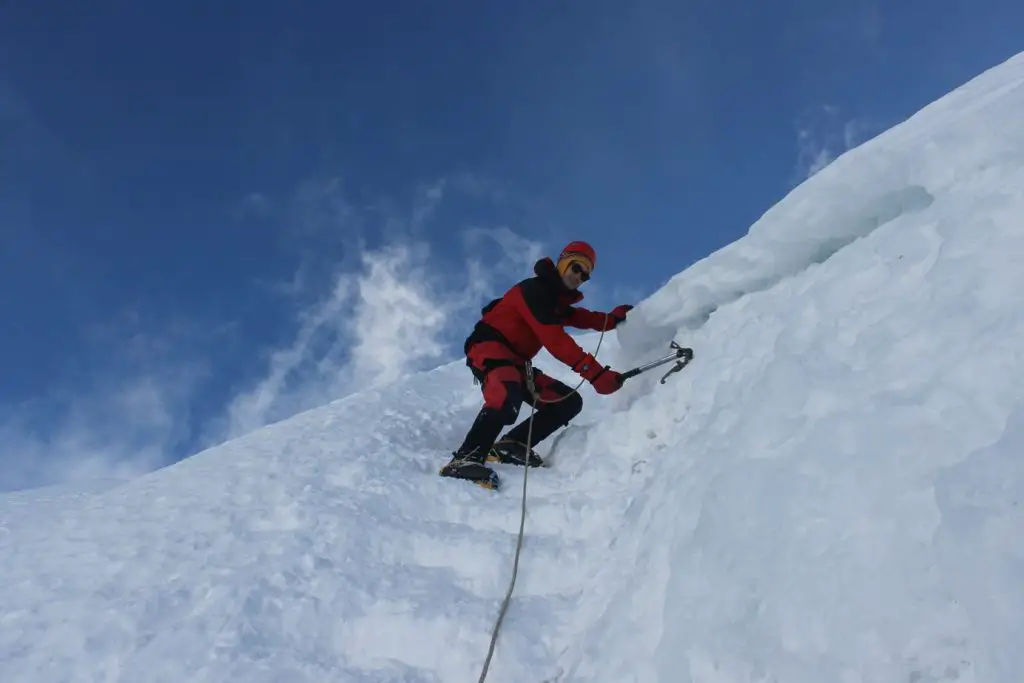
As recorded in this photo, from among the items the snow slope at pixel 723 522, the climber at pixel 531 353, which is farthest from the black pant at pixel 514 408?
the snow slope at pixel 723 522

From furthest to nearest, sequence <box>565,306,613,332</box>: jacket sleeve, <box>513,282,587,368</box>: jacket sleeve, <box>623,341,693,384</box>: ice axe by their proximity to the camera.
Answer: <box>565,306,613,332</box>: jacket sleeve < <box>513,282,587,368</box>: jacket sleeve < <box>623,341,693,384</box>: ice axe

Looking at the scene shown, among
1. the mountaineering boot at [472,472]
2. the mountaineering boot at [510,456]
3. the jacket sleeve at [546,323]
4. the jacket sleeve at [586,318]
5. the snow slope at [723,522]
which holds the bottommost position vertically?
the snow slope at [723,522]

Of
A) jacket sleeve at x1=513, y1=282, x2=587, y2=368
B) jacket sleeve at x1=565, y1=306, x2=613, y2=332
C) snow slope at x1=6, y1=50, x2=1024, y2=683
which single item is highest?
jacket sleeve at x1=565, y1=306, x2=613, y2=332

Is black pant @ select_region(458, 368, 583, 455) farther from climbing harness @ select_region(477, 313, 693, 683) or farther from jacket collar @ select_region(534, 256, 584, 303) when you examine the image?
jacket collar @ select_region(534, 256, 584, 303)

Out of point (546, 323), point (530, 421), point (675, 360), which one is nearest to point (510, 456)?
point (530, 421)

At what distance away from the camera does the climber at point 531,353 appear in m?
5.46

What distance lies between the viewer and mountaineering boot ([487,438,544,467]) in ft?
18.5

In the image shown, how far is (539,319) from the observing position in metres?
5.68

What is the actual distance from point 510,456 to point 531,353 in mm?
1008

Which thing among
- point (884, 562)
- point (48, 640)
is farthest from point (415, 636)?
point (884, 562)

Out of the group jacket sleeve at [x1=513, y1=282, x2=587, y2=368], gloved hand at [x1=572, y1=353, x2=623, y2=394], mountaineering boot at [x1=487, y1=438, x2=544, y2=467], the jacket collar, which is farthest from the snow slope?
the jacket collar

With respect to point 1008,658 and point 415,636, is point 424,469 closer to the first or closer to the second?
point 415,636

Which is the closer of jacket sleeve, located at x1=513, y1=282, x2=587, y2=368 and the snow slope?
the snow slope

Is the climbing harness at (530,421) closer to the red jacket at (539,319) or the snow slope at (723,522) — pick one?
the snow slope at (723,522)
